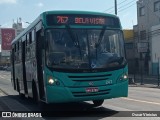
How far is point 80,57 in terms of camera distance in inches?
491

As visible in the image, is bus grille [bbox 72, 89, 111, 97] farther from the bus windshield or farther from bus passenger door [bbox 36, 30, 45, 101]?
bus passenger door [bbox 36, 30, 45, 101]

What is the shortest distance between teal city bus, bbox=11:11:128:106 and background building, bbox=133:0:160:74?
38.5 m

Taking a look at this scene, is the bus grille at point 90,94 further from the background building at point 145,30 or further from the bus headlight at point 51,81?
the background building at point 145,30

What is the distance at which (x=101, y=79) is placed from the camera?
12.6 m

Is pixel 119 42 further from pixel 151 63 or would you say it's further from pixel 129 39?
pixel 129 39

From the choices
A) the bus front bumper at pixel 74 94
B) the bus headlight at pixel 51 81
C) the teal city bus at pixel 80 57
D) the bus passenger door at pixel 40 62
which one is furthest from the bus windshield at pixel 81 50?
the bus front bumper at pixel 74 94

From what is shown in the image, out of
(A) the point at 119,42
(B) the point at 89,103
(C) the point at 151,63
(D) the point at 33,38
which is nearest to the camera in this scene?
(A) the point at 119,42

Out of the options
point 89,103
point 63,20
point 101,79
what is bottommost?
point 89,103

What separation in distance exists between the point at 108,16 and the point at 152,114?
3549 mm

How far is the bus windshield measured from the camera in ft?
40.6

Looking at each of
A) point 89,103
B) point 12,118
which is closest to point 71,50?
point 12,118

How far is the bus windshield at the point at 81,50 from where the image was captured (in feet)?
40.6

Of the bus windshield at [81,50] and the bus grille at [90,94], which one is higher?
the bus windshield at [81,50]

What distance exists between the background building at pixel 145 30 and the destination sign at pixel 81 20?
3819cm
